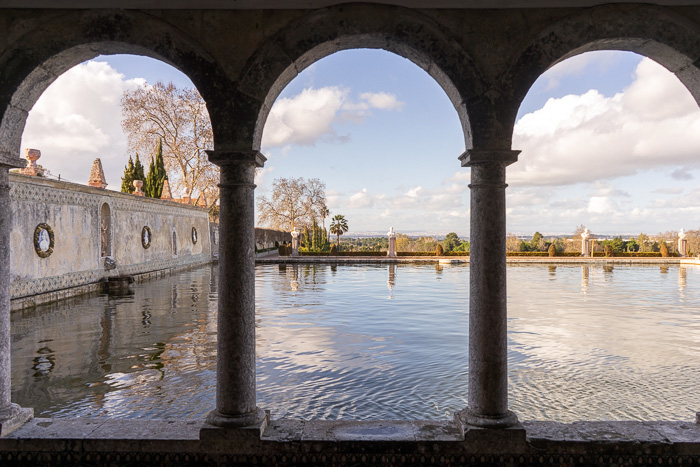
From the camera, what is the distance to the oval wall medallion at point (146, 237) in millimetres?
20112

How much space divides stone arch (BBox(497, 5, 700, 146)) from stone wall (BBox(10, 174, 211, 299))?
480 inches

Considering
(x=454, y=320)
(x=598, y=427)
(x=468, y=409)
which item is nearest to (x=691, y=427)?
(x=598, y=427)

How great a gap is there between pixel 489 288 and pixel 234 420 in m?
2.06

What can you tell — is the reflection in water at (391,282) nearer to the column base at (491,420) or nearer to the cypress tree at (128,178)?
the column base at (491,420)

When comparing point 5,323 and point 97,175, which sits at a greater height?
point 97,175

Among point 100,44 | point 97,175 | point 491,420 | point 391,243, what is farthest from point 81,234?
point 391,243

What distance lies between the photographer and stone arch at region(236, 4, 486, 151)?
3.54m

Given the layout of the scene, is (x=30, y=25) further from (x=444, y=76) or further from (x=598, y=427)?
(x=598, y=427)

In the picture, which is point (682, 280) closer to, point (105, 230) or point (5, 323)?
point (105, 230)

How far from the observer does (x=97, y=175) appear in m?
17.1

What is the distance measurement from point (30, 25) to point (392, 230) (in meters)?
28.2

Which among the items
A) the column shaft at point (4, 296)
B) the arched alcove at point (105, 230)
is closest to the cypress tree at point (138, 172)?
the arched alcove at point (105, 230)

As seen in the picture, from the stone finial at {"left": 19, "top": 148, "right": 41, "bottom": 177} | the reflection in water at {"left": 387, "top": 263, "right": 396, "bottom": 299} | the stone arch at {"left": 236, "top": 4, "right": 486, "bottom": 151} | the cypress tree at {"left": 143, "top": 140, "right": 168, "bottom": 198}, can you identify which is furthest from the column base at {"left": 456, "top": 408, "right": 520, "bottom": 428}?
the cypress tree at {"left": 143, "top": 140, "right": 168, "bottom": 198}

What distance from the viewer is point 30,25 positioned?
357 cm
